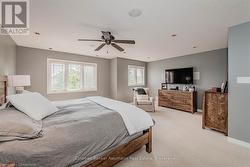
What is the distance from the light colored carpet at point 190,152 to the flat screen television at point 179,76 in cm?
261

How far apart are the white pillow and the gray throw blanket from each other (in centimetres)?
16

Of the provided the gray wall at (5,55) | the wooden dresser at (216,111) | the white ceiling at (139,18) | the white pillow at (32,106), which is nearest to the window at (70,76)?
the gray wall at (5,55)

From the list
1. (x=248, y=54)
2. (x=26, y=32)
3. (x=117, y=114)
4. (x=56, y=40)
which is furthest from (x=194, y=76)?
(x=26, y=32)

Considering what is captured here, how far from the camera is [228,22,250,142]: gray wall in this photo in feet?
7.54

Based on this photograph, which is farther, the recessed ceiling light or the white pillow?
the recessed ceiling light

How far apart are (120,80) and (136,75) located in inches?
51.5

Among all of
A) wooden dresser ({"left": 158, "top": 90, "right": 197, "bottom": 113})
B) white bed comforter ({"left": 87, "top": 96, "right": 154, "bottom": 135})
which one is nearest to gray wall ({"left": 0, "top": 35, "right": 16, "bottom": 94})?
white bed comforter ({"left": 87, "top": 96, "right": 154, "bottom": 135})

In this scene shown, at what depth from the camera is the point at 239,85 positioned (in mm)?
2391

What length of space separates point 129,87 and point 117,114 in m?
4.70

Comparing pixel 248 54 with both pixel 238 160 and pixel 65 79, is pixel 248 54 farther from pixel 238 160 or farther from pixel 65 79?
pixel 65 79

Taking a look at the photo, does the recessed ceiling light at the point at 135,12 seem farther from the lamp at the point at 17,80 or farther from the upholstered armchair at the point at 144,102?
the upholstered armchair at the point at 144,102

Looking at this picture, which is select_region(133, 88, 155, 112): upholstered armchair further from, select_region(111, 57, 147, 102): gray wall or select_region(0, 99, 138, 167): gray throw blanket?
select_region(0, 99, 138, 167): gray throw blanket

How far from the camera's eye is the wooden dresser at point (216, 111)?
2.76 m

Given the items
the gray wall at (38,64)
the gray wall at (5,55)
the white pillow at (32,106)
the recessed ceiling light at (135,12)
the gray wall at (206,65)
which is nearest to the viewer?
the white pillow at (32,106)
